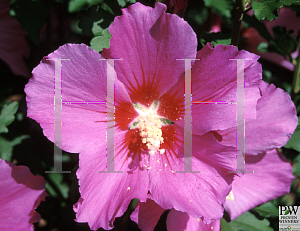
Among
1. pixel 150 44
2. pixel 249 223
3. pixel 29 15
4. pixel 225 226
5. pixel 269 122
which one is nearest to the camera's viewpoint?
pixel 150 44

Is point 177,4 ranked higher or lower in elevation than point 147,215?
higher

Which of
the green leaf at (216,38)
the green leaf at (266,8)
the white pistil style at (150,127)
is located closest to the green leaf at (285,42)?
the green leaf at (216,38)

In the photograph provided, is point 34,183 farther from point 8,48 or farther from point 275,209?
point 275,209

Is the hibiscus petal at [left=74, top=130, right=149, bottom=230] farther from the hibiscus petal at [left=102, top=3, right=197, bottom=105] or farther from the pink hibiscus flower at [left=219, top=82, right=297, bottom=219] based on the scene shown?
the pink hibiscus flower at [left=219, top=82, right=297, bottom=219]

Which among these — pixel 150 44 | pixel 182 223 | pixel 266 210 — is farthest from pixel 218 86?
pixel 266 210

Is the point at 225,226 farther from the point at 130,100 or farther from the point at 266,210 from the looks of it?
the point at 130,100

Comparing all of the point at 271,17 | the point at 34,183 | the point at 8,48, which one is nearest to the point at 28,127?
the point at 8,48
